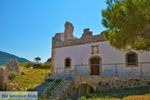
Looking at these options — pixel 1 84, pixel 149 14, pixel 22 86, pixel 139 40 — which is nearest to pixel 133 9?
pixel 149 14

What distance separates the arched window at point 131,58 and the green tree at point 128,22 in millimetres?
4952

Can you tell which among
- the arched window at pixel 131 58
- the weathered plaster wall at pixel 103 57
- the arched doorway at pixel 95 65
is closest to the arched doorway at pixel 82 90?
the weathered plaster wall at pixel 103 57

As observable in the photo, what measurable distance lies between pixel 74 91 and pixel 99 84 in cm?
304

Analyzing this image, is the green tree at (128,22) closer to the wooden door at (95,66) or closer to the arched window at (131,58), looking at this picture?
the arched window at (131,58)

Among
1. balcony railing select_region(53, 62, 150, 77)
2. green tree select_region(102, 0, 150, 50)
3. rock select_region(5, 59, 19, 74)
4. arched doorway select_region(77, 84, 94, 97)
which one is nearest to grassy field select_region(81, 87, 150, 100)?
green tree select_region(102, 0, 150, 50)

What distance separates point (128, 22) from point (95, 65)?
400 inches

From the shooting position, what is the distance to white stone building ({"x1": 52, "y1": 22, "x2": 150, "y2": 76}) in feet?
51.9

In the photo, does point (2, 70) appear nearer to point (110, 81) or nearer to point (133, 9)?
point (110, 81)

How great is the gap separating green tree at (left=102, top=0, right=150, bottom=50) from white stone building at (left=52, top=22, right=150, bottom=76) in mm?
3748

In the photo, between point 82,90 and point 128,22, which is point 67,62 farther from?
point 128,22

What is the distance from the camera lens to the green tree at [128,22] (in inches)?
351

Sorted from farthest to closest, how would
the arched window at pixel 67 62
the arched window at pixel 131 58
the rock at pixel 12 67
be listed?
the rock at pixel 12 67 < the arched window at pixel 67 62 < the arched window at pixel 131 58

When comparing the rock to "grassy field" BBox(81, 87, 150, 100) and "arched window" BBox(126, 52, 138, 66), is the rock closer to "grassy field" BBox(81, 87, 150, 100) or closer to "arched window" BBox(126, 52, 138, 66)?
"grassy field" BBox(81, 87, 150, 100)

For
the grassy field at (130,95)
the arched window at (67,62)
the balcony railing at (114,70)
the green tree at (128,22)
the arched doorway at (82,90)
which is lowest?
the arched doorway at (82,90)
